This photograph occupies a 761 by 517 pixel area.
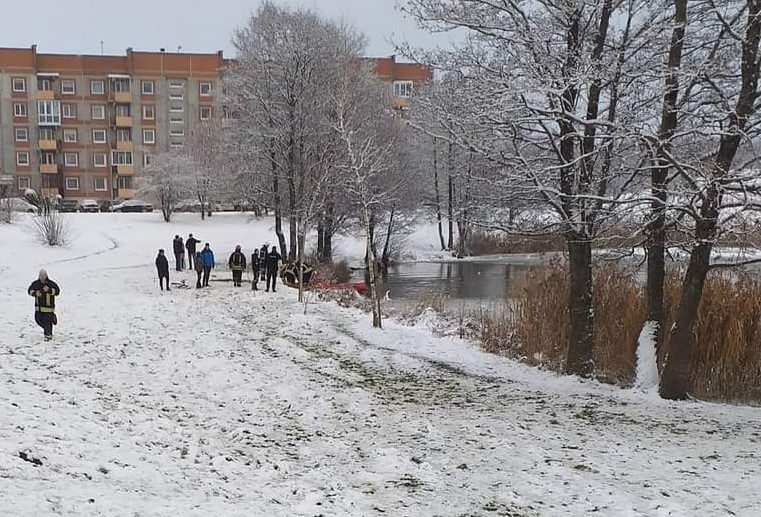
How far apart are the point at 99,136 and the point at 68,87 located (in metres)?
5.81

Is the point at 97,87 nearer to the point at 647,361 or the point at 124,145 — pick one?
the point at 124,145

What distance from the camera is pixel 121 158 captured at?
73000 millimetres

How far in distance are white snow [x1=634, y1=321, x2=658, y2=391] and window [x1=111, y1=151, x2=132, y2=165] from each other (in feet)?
230

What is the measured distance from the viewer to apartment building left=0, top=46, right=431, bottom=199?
70.9 metres

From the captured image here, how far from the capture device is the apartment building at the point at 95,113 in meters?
70.9

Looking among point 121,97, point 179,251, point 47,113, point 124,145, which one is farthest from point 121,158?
point 179,251

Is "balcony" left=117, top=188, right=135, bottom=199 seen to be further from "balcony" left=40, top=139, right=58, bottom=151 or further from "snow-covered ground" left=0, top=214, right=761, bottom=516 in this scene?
"snow-covered ground" left=0, top=214, right=761, bottom=516

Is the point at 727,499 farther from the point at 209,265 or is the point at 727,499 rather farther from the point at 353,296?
the point at 209,265

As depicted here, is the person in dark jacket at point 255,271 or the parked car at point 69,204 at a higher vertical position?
the parked car at point 69,204

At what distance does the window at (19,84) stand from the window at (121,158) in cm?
1091

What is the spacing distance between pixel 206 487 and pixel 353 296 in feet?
53.9

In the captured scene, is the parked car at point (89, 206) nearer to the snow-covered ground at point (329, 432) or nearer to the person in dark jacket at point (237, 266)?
the person in dark jacket at point (237, 266)

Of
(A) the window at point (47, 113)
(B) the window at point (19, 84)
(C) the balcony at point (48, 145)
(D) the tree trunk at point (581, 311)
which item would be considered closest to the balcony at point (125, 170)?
(C) the balcony at point (48, 145)

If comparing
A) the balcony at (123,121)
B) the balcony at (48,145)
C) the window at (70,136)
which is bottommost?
the balcony at (48,145)
